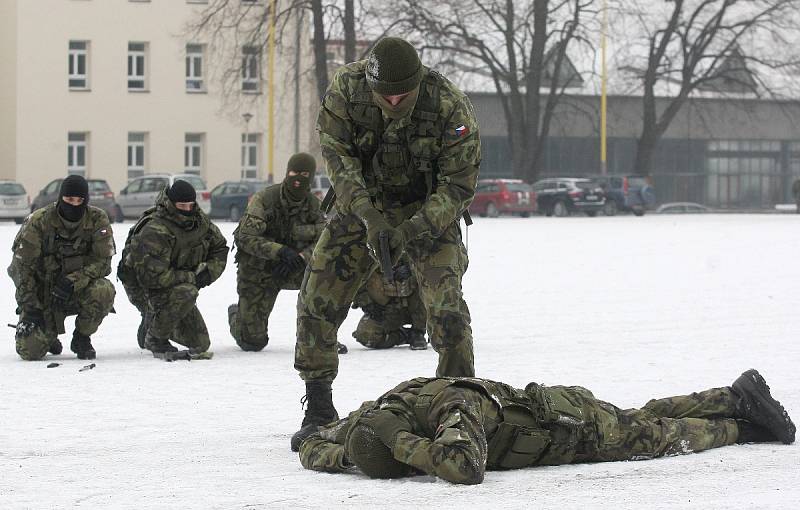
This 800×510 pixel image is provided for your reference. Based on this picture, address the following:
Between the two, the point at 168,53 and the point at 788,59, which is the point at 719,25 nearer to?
the point at 788,59

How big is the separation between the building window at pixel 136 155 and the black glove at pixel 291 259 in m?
43.3

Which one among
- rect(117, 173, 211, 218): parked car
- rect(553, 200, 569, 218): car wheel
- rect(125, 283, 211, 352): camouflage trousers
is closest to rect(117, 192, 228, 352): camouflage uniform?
rect(125, 283, 211, 352): camouflage trousers

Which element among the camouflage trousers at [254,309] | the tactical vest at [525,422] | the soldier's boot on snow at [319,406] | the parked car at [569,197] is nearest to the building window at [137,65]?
the parked car at [569,197]

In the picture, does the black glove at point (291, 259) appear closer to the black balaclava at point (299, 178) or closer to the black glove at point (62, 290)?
the black balaclava at point (299, 178)

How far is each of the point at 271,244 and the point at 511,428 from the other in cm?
531

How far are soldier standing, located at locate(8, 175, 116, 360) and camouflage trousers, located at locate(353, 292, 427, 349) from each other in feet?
6.12

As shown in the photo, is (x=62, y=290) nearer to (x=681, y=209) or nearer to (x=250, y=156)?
(x=681, y=209)

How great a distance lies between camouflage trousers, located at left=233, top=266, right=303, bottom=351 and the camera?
420 inches

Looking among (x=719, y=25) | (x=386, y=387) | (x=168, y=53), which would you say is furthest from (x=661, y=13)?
(x=386, y=387)

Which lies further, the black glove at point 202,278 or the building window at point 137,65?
the building window at point 137,65

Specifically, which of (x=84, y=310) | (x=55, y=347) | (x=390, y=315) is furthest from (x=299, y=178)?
(x=55, y=347)

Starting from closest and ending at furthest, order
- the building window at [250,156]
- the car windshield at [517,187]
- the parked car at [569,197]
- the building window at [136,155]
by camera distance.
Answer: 1. the car windshield at [517,187]
2. the parked car at [569,197]
3. the building window at [136,155]
4. the building window at [250,156]

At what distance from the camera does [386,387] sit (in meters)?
8.33

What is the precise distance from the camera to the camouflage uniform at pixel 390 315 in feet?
35.3
